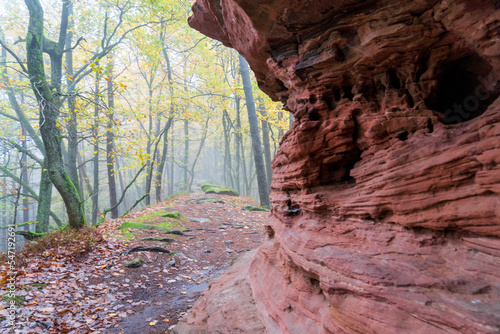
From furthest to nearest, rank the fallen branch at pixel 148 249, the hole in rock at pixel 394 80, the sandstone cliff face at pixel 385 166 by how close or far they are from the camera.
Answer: the fallen branch at pixel 148 249 < the hole in rock at pixel 394 80 < the sandstone cliff face at pixel 385 166

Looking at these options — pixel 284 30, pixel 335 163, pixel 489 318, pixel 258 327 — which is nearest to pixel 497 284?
pixel 489 318

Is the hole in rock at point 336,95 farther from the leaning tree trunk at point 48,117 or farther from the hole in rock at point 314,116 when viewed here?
the leaning tree trunk at point 48,117

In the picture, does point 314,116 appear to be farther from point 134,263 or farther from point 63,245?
point 63,245

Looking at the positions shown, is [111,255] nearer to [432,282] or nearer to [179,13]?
[432,282]

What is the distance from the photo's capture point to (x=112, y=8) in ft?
44.0

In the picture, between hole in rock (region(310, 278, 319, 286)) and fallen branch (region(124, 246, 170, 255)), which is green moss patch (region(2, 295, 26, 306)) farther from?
hole in rock (region(310, 278, 319, 286))

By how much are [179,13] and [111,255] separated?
14.5m

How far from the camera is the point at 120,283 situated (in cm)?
608

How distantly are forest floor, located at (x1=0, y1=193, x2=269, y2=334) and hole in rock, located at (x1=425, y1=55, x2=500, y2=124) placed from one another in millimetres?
5867

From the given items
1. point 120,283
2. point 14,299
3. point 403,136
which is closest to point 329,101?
point 403,136

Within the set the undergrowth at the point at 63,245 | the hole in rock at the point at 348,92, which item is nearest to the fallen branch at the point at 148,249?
the undergrowth at the point at 63,245

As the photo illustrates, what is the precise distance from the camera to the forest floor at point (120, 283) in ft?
14.6

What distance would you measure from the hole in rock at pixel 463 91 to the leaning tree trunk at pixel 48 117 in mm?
10011

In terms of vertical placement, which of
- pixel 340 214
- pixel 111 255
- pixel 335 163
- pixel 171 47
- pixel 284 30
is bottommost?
pixel 111 255
